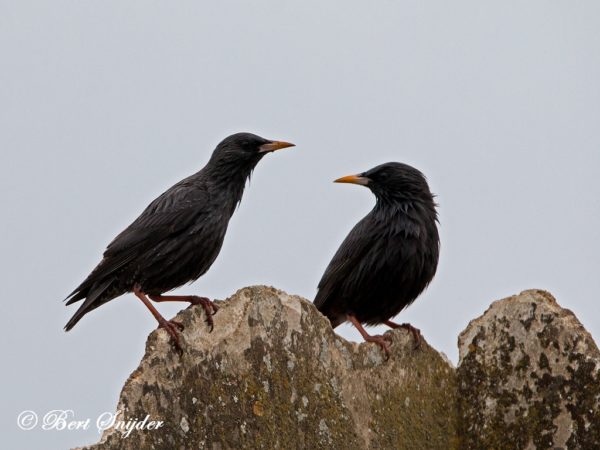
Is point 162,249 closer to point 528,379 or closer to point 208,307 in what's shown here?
point 208,307

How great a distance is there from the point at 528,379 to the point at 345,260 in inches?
114

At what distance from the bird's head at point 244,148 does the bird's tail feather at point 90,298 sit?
5.41ft

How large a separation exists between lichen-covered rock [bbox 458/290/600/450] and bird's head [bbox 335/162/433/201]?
111 inches

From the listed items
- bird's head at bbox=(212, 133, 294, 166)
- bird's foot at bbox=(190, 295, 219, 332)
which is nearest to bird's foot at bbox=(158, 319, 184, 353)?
bird's foot at bbox=(190, 295, 219, 332)

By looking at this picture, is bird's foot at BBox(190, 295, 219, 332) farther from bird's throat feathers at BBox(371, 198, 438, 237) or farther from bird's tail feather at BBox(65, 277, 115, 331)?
bird's throat feathers at BBox(371, 198, 438, 237)

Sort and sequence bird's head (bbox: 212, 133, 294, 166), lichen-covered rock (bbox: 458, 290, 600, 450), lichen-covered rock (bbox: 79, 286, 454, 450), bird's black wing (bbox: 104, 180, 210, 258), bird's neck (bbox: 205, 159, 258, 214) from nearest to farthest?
lichen-covered rock (bbox: 79, 286, 454, 450) → lichen-covered rock (bbox: 458, 290, 600, 450) → bird's black wing (bbox: 104, 180, 210, 258) → bird's neck (bbox: 205, 159, 258, 214) → bird's head (bbox: 212, 133, 294, 166)

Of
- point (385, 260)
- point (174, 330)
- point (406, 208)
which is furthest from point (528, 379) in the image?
point (406, 208)

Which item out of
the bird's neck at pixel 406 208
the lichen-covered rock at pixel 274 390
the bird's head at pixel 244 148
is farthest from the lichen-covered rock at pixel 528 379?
the bird's head at pixel 244 148

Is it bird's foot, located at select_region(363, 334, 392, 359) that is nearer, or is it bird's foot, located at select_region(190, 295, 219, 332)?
bird's foot, located at select_region(190, 295, 219, 332)

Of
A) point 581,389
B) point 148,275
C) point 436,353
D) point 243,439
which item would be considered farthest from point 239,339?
point 148,275

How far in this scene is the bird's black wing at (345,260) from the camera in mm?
8219

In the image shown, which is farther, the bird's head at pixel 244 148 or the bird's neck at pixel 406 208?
the bird's head at pixel 244 148

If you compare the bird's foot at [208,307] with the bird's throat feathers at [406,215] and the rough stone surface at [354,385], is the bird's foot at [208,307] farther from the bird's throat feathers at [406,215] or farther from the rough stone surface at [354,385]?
the bird's throat feathers at [406,215]

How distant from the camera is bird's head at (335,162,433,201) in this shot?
8.57m
